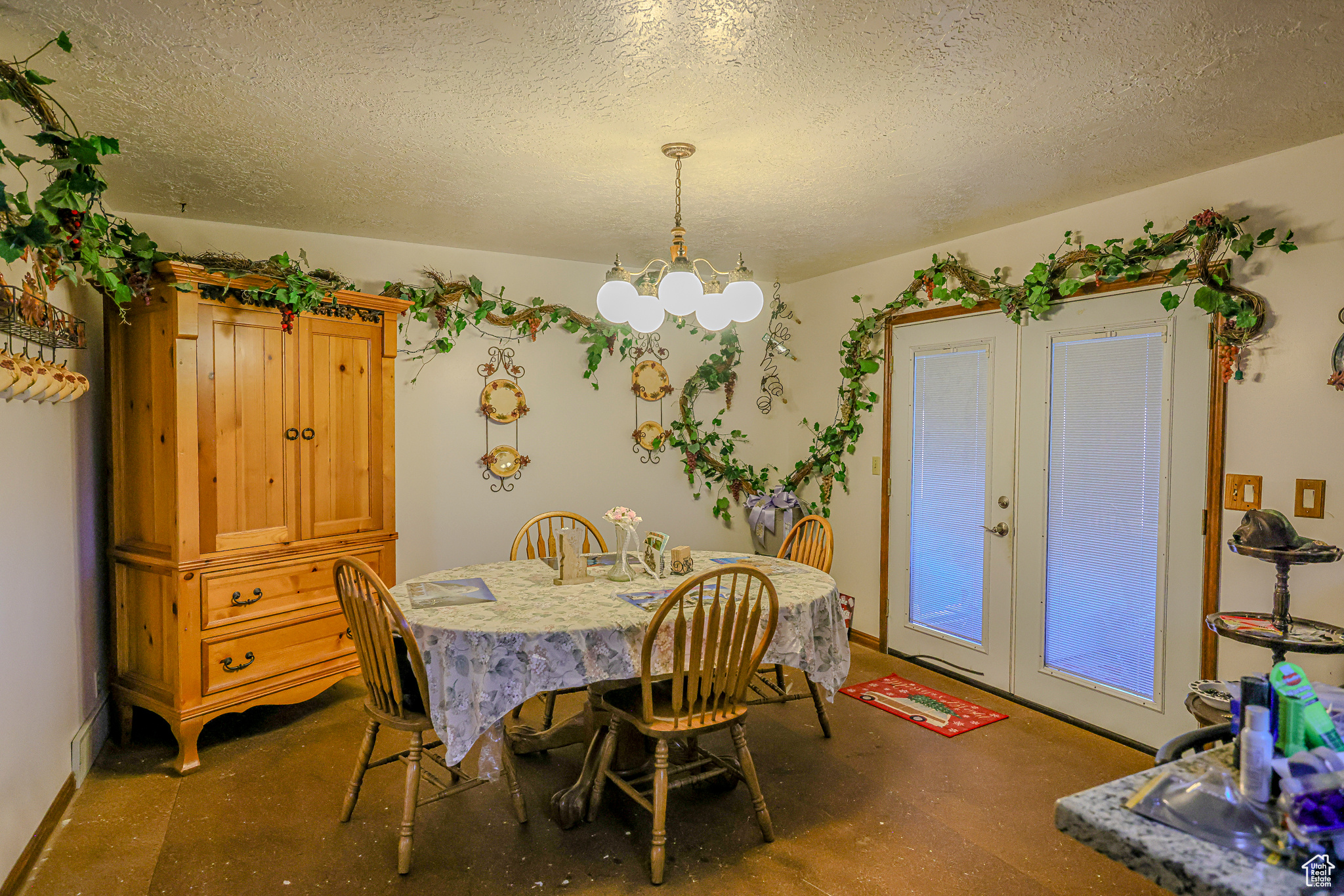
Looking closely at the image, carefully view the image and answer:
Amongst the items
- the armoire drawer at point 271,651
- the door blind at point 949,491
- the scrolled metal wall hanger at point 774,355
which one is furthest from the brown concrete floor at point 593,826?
the scrolled metal wall hanger at point 774,355

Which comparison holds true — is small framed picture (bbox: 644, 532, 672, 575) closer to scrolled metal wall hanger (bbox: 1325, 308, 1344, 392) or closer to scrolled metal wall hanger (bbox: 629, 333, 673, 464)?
scrolled metal wall hanger (bbox: 629, 333, 673, 464)

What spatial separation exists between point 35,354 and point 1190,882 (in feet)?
10.4

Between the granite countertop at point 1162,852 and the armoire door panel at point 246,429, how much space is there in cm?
294

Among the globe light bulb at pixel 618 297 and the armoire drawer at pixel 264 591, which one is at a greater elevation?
the globe light bulb at pixel 618 297

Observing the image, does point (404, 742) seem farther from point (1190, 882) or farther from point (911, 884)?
point (1190, 882)

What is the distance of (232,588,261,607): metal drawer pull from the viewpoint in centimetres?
288

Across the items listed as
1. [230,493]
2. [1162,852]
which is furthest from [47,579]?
[1162,852]

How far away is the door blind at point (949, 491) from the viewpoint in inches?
146

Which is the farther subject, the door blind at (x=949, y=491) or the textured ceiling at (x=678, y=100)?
the door blind at (x=949, y=491)

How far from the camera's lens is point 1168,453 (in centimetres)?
291

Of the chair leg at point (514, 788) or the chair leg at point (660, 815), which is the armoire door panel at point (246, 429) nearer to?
the chair leg at point (514, 788)

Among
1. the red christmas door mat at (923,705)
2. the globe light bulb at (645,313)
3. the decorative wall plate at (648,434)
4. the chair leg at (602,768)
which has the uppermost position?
the globe light bulb at (645,313)

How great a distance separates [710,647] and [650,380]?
2655 millimetres

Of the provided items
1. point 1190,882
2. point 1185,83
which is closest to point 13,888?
point 1190,882
